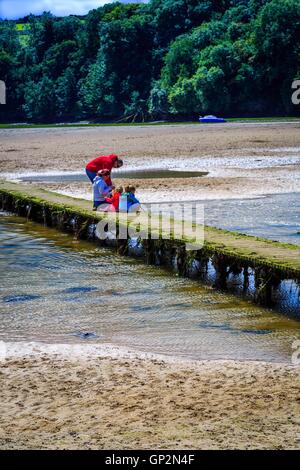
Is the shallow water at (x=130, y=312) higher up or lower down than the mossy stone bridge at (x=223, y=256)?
lower down

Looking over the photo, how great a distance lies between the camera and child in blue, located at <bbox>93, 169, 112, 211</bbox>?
16.5 meters

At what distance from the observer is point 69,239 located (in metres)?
16.8

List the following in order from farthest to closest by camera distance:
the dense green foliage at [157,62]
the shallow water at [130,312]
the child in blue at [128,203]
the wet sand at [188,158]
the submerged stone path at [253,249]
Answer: the dense green foliage at [157,62] < the wet sand at [188,158] < the child in blue at [128,203] < the submerged stone path at [253,249] < the shallow water at [130,312]

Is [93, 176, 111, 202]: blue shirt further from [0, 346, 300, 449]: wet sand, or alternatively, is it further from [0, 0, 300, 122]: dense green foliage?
[0, 0, 300, 122]: dense green foliage

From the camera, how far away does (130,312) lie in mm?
10734

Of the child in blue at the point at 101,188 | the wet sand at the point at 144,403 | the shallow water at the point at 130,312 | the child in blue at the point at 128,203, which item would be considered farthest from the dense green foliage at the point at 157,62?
the wet sand at the point at 144,403

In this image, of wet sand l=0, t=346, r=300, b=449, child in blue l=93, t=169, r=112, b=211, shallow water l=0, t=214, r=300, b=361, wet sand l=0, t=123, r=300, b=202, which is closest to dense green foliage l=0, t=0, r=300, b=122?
wet sand l=0, t=123, r=300, b=202

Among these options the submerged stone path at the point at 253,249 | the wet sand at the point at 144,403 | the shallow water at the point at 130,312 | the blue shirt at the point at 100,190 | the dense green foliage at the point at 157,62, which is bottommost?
the shallow water at the point at 130,312

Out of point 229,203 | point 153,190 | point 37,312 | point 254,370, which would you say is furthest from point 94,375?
point 153,190

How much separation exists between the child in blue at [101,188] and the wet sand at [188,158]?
4653mm

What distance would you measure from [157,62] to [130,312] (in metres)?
89.8

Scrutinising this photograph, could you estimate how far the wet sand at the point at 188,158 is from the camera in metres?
22.7

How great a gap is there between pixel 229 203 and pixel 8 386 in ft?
42.0

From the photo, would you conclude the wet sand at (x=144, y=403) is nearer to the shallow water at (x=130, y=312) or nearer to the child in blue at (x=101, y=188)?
the shallow water at (x=130, y=312)
